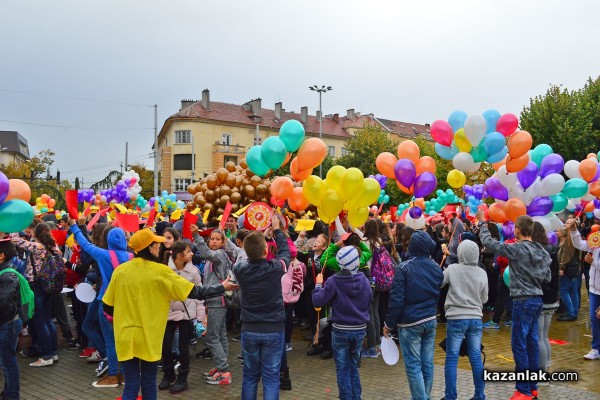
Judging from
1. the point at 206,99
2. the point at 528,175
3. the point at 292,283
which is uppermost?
the point at 206,99

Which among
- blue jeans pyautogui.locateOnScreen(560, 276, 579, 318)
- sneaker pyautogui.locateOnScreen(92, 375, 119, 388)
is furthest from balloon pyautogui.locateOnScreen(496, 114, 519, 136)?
sneaker pyautogui.locateOnScreen(92, 375, 119, 388)

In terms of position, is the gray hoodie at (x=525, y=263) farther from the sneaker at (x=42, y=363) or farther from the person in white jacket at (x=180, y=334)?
the sneaker at (x=42, y=363)

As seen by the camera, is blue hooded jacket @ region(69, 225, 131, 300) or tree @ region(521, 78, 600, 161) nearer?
blue hooded jacket @ region(69, 225, 131, 300)

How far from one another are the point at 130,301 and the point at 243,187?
842 centimetres

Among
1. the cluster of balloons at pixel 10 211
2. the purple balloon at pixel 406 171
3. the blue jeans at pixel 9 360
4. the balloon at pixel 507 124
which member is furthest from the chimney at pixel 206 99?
the blue jeans at pixel 9 360

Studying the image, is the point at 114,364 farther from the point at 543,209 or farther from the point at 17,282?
the point at 543,209

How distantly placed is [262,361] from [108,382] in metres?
2.36

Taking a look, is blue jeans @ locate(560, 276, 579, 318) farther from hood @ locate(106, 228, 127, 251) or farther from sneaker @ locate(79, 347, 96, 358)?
sneaker @ locate(79, 347, 96, 358)

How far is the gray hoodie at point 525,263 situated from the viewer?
5.81 metres

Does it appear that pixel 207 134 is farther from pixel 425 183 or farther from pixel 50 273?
pixel 50 273

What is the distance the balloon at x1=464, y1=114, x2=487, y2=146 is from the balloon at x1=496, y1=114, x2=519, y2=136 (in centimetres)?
A: 27

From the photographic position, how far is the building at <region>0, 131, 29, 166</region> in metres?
83.4

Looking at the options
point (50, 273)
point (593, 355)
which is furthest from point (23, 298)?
point (593, 355)

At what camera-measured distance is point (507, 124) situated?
8328mm
